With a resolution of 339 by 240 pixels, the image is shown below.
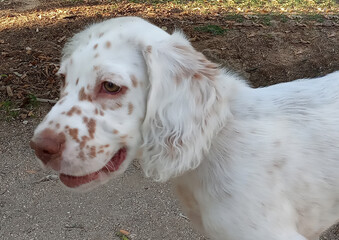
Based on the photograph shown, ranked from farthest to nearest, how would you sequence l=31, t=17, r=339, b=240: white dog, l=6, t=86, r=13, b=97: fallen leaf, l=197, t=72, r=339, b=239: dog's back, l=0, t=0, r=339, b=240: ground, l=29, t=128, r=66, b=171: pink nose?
1. l=6, t=86, r=13, b=97: fallen leaf
2. l=0, t=0, r=339, b=240: ground
3. l=197, t=72, r=339, b=239: dog's back
4. l=31, t=17, r=339, b=240: white dog
5. l=29, t=128, r=66, b=171: pink nose

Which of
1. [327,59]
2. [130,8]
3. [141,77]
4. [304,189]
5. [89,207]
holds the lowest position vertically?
[89,207]

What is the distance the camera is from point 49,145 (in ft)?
6.93

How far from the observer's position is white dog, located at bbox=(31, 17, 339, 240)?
2227mm

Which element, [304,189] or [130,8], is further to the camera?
[130,8]

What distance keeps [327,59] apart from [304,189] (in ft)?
13.9

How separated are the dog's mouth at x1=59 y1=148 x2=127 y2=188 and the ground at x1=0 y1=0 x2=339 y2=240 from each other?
1.64m

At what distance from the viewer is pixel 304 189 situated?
2.49 metres

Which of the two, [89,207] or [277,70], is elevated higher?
[277,70]

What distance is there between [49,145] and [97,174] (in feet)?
1.09

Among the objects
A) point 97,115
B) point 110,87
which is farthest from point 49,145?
point 110,87

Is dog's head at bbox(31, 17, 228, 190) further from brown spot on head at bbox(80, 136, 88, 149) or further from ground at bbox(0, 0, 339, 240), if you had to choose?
ground at bbox(0, 0, 339, 240)

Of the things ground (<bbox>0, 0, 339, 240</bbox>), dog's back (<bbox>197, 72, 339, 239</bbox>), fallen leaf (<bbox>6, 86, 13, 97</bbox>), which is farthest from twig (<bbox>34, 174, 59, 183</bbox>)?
dog's back (<bbox>197, 72, 339, 239</bbox>)

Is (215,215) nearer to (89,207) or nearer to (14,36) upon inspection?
(89,207)

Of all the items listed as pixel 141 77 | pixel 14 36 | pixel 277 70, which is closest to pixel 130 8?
pixel 14 36
